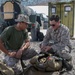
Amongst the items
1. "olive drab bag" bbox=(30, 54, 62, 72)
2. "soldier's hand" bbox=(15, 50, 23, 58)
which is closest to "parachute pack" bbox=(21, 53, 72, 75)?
"olive drab bag" bbox=(30, 54, 62, 72)

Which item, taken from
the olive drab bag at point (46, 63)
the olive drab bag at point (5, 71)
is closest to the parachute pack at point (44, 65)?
the olive drab bag at point (46, 63)

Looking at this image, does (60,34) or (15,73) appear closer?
(15,73)

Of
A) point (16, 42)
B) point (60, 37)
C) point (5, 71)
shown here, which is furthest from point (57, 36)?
point (5, 71)

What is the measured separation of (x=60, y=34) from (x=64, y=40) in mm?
155

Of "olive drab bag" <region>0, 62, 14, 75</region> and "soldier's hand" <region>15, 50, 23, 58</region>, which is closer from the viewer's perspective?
"olive drab bag" <region>0, 62, 14, 75</region>

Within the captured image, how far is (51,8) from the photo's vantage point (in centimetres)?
1537

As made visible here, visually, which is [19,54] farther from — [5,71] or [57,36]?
[57,36]

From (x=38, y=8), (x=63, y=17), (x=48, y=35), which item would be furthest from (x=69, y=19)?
(x=38, y=8)

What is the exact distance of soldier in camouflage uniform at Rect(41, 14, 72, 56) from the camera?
6156 millimetres

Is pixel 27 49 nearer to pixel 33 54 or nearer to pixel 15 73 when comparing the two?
pixel 33 54

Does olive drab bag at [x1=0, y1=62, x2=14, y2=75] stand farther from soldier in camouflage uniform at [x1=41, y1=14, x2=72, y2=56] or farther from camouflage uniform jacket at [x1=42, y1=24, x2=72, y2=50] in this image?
camouflage uniform jacket at [x1=42, y1=24, x2=72, y2=50]

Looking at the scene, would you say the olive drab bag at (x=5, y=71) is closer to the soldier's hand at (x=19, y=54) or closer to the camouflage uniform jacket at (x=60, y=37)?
the soldier's hand at (x=19, y=54)

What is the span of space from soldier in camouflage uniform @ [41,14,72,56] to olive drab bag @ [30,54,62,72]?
0.33m

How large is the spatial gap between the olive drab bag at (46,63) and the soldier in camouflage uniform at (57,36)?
33cm
